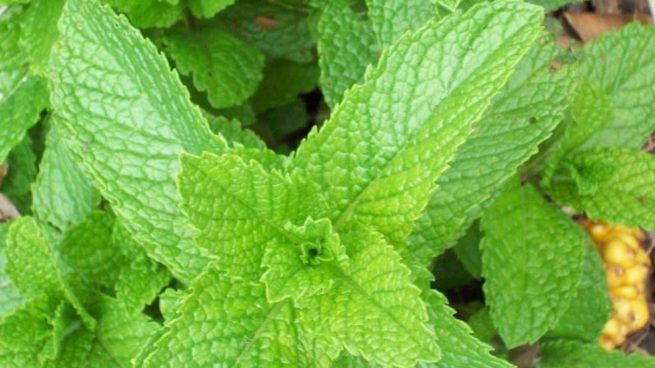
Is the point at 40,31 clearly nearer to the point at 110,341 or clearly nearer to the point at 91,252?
the point at 91,252

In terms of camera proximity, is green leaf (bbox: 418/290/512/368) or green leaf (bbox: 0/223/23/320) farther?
green leaf (bbox: 0/223/23/320)

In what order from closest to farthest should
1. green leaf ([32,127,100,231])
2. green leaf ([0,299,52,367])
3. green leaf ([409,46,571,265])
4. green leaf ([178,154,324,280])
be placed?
1. green leaf ([178,154,324,280])
2. green leaf ([409,46,571,265])
3. green leaf ([0,299,52,367])
4. green leaf ([32,127,100,231])

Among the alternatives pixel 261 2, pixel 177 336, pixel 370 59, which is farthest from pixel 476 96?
pixel 261 2

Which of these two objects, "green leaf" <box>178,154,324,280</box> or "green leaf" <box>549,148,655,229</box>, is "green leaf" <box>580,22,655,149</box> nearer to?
"green leaf" <box>549,148,655,229</box>

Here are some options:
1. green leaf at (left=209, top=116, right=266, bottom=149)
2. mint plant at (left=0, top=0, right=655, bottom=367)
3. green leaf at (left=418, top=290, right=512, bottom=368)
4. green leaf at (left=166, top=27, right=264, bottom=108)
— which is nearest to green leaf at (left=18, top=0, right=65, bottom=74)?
mint plant at (left=0, top=0, right=655, bottom=367)

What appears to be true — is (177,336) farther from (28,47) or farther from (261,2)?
(261,2)

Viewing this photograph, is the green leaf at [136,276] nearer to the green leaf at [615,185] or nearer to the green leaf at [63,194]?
the green leaf at [63,194]
